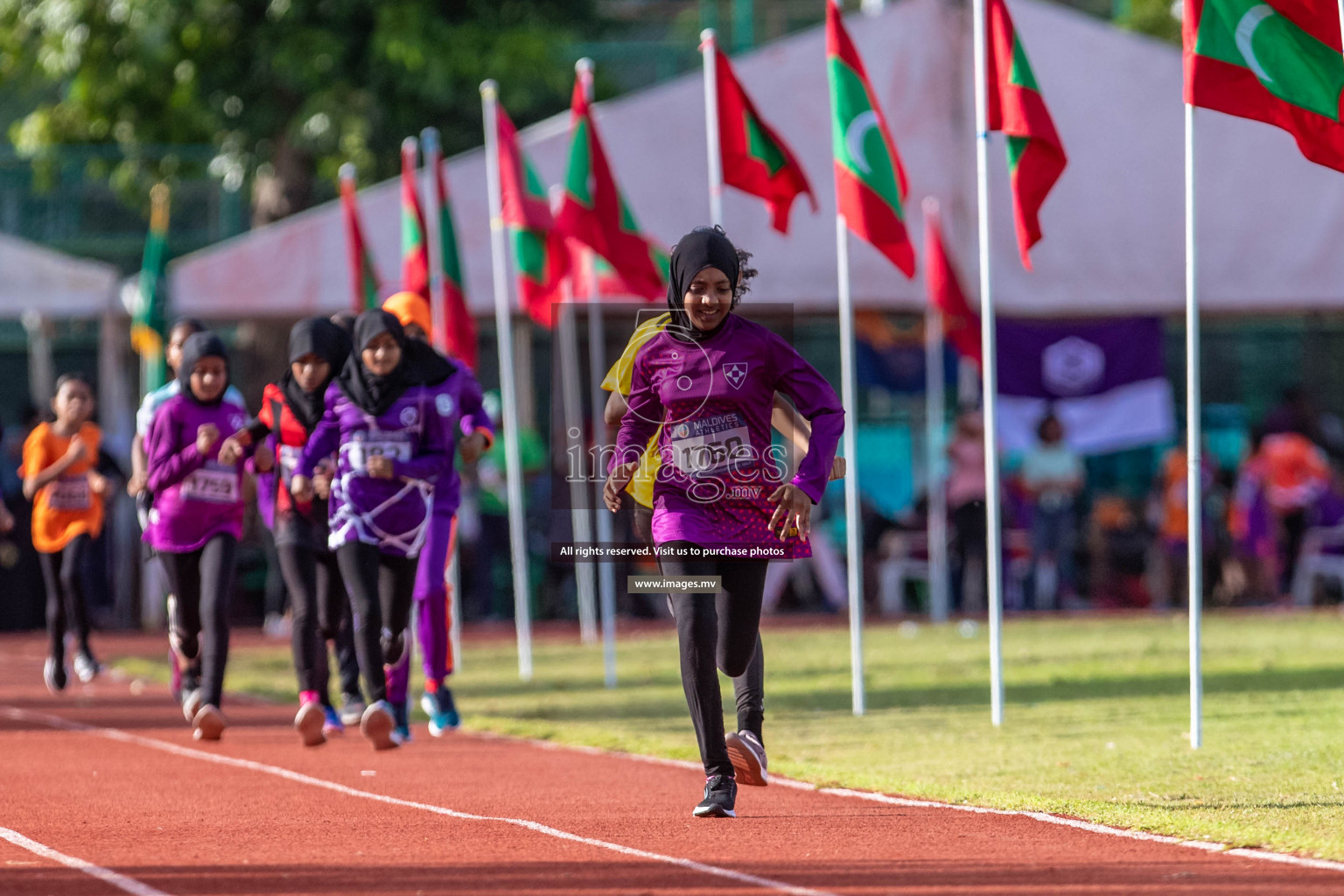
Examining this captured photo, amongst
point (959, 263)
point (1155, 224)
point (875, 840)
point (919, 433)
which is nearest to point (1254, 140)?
point (1155, 224)

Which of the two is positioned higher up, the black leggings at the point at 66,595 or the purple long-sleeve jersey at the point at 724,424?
the purple long-sleeve jersey at the point at 724,424

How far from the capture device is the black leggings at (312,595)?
1013 cm

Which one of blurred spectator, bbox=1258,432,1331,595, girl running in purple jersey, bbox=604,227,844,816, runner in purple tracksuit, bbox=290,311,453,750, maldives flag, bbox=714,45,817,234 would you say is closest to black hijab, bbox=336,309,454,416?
runner in purple tracksuit, bbox=290,311,453,750

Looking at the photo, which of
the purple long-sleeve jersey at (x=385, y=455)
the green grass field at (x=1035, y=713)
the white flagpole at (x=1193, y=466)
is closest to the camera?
the green grass field at (x=1035, y=713)

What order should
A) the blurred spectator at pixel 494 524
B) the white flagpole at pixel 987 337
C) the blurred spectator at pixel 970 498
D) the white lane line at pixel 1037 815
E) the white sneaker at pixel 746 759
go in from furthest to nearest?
the blurred spectator at pixel 494 524 < the blurred spectator at pixel 970 498 < the white flagpole at pixel 987 337 < the white sneaker at pixel 746 759 < the white lane line at pixel 1037 815

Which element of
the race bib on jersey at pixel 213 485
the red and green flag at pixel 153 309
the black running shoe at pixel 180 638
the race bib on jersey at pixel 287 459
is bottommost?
the black running shoe at pixel 180 638

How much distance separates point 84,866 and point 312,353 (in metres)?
3.94

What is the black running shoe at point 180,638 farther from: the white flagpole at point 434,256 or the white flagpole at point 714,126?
the white flagpole at point 714,126

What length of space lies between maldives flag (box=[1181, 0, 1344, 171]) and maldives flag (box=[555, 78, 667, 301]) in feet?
18.4

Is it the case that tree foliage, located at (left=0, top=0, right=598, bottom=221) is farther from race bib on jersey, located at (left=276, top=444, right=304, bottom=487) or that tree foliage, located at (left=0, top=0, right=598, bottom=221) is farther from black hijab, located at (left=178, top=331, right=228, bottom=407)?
race bib on jersey, located at (left=276, top=444, right=304, bottom=487)

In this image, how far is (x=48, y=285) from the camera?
19.3 metres

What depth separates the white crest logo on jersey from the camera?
7.25 metres

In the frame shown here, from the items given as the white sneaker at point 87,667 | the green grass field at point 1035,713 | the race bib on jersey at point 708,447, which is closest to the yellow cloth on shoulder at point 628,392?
the race bib on jersey at point 708,447

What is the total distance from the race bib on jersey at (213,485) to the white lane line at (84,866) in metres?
3.25
